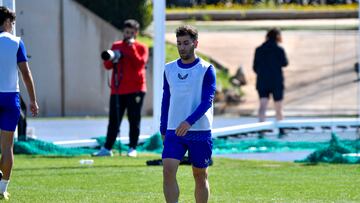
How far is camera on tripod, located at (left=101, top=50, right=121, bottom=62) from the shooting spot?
16484mm

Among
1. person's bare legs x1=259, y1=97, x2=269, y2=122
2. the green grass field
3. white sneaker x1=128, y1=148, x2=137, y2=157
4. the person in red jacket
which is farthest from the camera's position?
person's bare legs x1=259, y1=97, x2=269, y2=122

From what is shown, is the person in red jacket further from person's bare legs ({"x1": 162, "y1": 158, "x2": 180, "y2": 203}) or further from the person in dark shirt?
person's bare legs ({"x1": 162, "y1": 158, "x2": 180, "y2": 203})

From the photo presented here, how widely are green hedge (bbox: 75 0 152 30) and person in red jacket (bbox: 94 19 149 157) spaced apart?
437 inches

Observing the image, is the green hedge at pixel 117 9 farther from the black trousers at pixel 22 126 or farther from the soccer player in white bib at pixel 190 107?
the soccer player in white bib at pixel 190 107

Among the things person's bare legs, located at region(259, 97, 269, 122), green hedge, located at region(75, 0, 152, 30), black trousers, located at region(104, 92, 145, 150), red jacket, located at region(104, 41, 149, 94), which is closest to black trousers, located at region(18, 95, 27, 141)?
black trousers, located at region(104, 92, 145, 150)

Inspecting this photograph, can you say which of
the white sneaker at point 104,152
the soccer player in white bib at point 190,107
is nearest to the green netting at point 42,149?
the white sneaker at point 104,152

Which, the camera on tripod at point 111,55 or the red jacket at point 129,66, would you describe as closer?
the camera on tripod at point 111,55

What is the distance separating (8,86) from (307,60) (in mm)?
20619

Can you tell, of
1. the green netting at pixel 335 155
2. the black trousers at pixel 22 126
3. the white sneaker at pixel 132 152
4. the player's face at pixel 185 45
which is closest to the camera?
the player's face at pixel 185 45

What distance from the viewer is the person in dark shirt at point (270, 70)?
878 inches

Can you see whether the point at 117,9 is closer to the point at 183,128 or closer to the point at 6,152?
the point at 6,152

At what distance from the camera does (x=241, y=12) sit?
37.3 m

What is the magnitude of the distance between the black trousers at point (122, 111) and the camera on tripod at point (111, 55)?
0.61m

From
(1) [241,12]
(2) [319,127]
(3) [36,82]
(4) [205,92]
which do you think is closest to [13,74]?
(4) [205,92]
